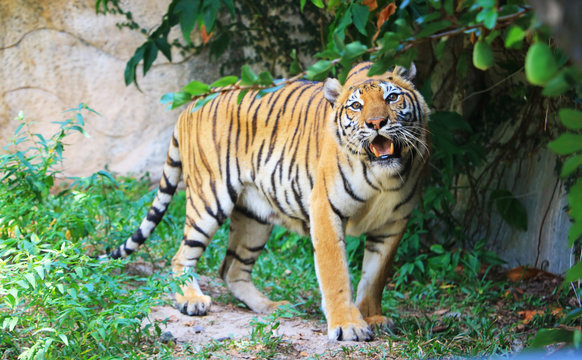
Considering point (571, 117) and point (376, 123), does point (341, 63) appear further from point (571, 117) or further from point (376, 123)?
point (376, 123)

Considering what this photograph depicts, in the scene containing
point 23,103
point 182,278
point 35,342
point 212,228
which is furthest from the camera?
point 23,103

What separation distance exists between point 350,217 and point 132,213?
7.96 ft

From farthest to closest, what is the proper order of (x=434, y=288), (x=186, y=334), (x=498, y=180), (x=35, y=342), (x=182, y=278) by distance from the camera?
1. (x=498, y=180)
2. (x=434, y=288)
3. (x=186, y=334)
4. (x=182, y=278)
5. (x=35, y=342)

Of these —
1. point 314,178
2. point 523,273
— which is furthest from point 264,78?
point 523,273

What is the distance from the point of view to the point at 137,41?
7.35 metres

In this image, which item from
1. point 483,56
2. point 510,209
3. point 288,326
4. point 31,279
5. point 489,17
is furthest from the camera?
point 510,209

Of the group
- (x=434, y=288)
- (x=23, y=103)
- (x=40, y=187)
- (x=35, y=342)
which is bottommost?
(x=434, y=288)

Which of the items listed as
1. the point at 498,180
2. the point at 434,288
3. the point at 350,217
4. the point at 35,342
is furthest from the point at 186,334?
the point at 498,180

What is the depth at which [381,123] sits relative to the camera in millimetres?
3211

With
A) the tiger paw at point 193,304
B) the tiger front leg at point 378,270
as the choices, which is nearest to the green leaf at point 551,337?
the tiger front leg at point 378,270

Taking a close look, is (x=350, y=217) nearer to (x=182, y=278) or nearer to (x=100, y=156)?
(x=182, y=278)

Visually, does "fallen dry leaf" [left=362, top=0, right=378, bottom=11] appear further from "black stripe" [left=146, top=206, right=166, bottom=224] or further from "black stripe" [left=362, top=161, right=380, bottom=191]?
"black stripe" [left=146, top=206, right=166, bottom=224]

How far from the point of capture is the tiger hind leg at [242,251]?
14.7ft

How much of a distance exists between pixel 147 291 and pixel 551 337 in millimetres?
1974
